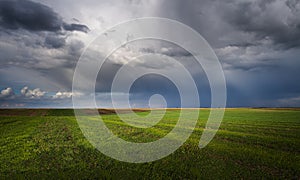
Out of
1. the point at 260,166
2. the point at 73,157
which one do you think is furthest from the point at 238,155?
the point at 73,157

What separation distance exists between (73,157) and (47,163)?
172 centimetres

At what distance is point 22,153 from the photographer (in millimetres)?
15312

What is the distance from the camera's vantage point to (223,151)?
1590cm

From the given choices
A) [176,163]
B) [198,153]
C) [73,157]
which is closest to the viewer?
[176,163]

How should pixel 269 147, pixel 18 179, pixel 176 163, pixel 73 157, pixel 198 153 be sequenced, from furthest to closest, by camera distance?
pixel 269 147
pixel 198 153
pixel 73 157
pixel 176 163
pixel 18 179

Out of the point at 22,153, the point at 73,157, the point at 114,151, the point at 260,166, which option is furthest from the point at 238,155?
the point at 22,153

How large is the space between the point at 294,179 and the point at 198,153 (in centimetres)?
611

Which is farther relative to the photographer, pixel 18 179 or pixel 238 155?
pixel 238 155

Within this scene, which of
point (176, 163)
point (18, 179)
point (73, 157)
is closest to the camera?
point (18, 179)

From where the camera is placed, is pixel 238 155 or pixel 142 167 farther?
pixel 238 155

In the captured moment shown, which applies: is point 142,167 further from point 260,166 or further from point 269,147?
point 269,147

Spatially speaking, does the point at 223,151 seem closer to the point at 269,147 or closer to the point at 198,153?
the point at 198,153

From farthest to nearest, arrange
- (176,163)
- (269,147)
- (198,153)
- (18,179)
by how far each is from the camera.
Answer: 1. (269,147)
2. (198,153)
3. (176,163)
4. (18,179)

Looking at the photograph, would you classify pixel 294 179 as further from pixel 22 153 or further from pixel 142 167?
pixel 22 153
